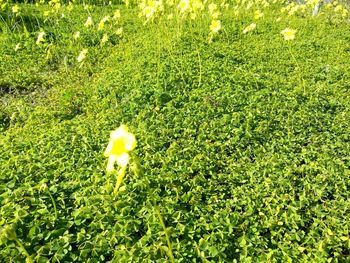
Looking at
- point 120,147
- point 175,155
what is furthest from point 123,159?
point 175,155

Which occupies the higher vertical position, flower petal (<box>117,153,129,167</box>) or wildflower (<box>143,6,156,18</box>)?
wildflower (<box>143,6,156,18</box>)

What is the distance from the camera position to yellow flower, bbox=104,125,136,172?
1.21m

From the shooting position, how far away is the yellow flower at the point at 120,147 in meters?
1.21

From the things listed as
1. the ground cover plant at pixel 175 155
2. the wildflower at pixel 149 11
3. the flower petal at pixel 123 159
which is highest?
the wildflower at pixel 149 11

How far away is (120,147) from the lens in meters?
1.27

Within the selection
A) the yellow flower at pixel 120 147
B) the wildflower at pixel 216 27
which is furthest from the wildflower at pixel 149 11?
the yellow flower at pixel 120 147

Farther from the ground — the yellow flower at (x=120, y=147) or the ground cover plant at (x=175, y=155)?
the yellow flower at (x=120, y=147)

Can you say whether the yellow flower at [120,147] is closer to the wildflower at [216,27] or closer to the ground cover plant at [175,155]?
the ground cover plant at [175,155]

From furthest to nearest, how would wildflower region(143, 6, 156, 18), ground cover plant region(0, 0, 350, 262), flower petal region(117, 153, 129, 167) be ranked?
wildflower region(143, 6, 156, 18) → ground cover plant region(0, 0, 350, 262) → flower petal region(117, 153, 129, 167)

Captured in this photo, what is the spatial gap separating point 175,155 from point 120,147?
1488 millimetres

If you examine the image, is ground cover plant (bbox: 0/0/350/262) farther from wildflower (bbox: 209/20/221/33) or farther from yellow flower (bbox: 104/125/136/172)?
wildflower (bbox: 209/20/221/33)

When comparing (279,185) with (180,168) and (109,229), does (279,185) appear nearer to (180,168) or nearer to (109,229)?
(180,168)

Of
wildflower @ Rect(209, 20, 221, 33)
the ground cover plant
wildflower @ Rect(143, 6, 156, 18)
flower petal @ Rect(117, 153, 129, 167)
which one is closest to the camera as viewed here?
flower petal @ Rect(117, 153, 129, 167)

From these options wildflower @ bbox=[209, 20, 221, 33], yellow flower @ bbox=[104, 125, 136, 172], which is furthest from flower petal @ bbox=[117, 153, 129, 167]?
wildflower @ bbox=[209, 20, 221, 33]
